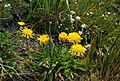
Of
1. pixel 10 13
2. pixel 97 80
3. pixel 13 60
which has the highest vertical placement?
pixel 10 13

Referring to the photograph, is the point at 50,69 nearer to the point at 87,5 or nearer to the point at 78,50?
the point at 78,50

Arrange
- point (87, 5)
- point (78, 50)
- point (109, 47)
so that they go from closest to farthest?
1. point (78, 50)
2. point (109, 47)
3. point (87, 5)

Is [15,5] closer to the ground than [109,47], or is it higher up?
higher up

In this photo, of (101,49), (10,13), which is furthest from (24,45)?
(101,49)

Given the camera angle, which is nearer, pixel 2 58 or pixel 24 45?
pixel 2 58

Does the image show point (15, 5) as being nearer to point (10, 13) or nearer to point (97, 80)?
point (10, 13)

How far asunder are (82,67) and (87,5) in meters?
0.82

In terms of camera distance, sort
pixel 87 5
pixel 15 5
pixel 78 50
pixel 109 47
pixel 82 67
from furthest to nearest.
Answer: pixel 87 5 < pixel 15 5 < pixel 109 47 < pixel 82 67 < pixel 78 50

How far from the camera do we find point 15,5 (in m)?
2.70

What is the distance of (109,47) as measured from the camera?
8.21 ft

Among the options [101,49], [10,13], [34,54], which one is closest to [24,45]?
[34,54]

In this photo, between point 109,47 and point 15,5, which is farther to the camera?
point 15,5

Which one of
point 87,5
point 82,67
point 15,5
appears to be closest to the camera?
point 82,67

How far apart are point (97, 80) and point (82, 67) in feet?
0.51
